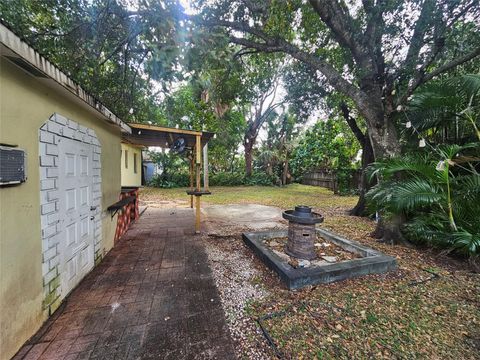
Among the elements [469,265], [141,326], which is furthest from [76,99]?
[469,265]

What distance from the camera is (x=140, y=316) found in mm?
2043

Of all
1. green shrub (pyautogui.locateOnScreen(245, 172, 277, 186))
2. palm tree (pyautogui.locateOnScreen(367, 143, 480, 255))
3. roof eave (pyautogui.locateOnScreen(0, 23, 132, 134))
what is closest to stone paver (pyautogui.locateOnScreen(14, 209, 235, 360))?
roof eave (pyautogui.locateOnScreen(0, 23, 132, 134))

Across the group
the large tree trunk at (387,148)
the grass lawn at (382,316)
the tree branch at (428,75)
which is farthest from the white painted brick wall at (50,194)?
the tree branch at (428,75)

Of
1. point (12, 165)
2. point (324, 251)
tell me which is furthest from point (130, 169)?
→ point (324, 251)

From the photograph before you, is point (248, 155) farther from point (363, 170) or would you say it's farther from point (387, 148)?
point (387, 148)

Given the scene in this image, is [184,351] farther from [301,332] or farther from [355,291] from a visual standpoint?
[355,291]

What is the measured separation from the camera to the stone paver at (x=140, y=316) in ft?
5.42

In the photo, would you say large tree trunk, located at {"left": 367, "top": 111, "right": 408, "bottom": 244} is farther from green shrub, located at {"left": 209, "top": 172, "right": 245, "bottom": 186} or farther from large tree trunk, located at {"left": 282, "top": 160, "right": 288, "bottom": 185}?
large tree trunk, located at {"left": 282, "top": 160, "right": 288, "bottom": 185}

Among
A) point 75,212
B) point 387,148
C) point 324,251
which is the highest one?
point 387,148

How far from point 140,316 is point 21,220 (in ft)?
4.28

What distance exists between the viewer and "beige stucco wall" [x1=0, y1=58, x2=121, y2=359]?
1479 mm

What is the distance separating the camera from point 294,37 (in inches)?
237

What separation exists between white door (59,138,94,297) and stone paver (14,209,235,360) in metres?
0.23

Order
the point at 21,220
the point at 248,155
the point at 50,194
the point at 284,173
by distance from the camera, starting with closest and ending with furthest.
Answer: the point at 21,220 < the point at 50,194 < the point at 248,155 < the point at 284,173
